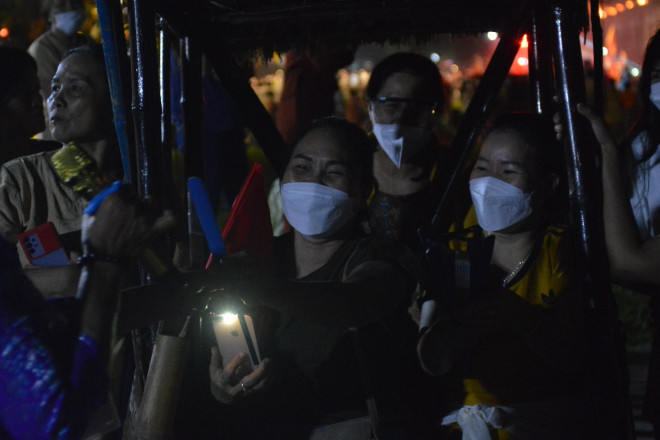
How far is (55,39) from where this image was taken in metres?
4.75

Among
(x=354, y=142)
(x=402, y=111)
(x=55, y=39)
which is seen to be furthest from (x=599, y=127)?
(x=55, y=39)

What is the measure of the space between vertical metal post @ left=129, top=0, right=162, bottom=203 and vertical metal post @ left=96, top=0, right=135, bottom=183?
0.18 ft

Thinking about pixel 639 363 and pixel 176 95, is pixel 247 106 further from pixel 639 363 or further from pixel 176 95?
pixel 639 363

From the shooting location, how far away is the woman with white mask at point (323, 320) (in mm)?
2098

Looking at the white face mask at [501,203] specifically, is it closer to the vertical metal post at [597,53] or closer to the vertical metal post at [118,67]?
the vertical metal post at [597,53]

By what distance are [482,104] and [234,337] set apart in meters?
1.38

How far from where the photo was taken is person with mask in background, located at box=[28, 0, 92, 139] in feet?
15.2

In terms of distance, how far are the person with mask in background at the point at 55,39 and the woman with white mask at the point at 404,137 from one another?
2212 mm

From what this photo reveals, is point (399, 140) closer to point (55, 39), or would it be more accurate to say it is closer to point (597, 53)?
point (597, 53)

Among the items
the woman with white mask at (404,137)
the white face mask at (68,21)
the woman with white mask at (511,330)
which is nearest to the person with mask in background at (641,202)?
the woman with white mask at (511,330)

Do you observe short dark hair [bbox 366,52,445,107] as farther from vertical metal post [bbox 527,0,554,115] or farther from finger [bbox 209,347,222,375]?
finger [bbox 209,347,222,375]

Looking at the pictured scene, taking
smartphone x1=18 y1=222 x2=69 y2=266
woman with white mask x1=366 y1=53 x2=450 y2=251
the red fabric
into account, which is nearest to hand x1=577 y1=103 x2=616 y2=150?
woman with white mask x1=366 y1=53 x2=450 y2=251

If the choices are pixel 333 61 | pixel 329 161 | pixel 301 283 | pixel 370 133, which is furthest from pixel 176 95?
pixel 301 283

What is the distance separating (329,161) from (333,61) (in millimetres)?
2481
